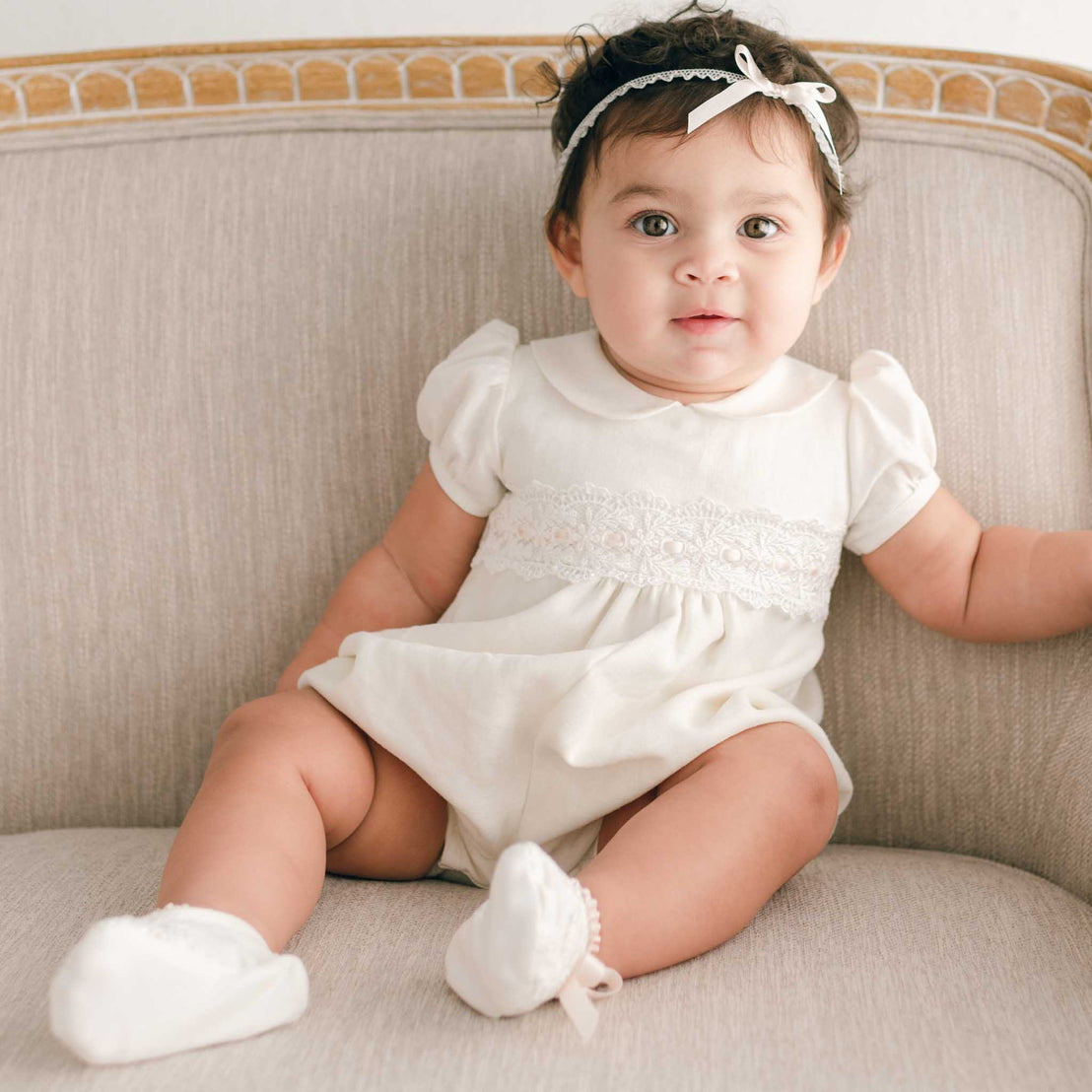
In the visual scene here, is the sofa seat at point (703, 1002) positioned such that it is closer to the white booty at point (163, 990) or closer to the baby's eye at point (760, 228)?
the white booty at point (163, 990)

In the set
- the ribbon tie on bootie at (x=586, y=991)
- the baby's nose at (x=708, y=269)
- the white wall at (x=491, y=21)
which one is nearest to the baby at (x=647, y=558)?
the baby's nose at (x=708, y=269)

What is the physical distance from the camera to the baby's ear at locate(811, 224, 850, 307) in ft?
3.87

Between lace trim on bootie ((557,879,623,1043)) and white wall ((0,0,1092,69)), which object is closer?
lace trim on bootie ((557,879,623,1043))

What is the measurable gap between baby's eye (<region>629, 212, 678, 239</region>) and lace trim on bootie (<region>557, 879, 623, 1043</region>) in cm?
59

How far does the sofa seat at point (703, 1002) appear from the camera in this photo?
0.72 m

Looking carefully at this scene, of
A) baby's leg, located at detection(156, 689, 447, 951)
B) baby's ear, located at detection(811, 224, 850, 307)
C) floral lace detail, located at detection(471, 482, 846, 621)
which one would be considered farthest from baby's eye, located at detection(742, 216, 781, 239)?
baby's leg, located at detection(156, 689, 447, 951)

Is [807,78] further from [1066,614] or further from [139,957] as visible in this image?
[139,957]

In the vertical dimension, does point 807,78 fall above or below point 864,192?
above

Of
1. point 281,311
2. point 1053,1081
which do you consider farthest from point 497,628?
point 1053,1081

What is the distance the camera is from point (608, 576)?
1.09 metres

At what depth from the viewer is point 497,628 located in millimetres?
1086

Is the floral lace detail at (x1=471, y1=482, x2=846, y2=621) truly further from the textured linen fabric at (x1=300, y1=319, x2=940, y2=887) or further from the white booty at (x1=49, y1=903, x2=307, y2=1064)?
the white booty at (x1=49, y1=903, x2=307, y2=1064)

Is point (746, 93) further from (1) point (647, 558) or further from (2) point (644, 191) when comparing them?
(1) point (647, 558)

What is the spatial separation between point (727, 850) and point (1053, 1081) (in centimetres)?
27
